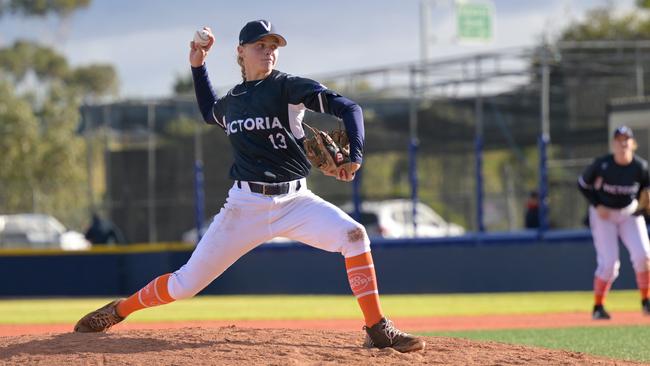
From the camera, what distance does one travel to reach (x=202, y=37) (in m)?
7.44

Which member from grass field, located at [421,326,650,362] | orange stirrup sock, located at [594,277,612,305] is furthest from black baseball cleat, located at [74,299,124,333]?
orange stirrup sock, located at [594,277,612,305]

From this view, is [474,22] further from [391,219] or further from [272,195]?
[272,195]

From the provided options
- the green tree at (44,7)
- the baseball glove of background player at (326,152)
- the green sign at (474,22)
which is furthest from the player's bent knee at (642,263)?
the green tree at (44,7)

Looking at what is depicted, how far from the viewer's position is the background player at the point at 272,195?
267 inches

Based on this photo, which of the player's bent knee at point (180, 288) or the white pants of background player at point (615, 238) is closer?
the player's bent knee at point (180, 288)

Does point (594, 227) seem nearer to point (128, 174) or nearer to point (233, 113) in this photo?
point (233, 113)

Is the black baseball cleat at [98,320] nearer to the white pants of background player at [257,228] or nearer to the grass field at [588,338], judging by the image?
the white pants of background player at [257,228]

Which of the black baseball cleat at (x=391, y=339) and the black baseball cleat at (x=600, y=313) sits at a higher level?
the black baseball cleat at (x=391, y=339)

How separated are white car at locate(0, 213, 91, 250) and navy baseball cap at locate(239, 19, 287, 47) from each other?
70.7 ft

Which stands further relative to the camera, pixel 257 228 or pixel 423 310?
pixel 423 310

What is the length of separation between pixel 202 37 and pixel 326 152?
139 centimetres

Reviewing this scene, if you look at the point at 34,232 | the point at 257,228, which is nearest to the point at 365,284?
the point at 257,228

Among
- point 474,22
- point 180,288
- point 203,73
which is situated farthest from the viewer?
point 474,22

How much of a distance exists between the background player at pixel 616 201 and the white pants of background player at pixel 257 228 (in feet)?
17.8
